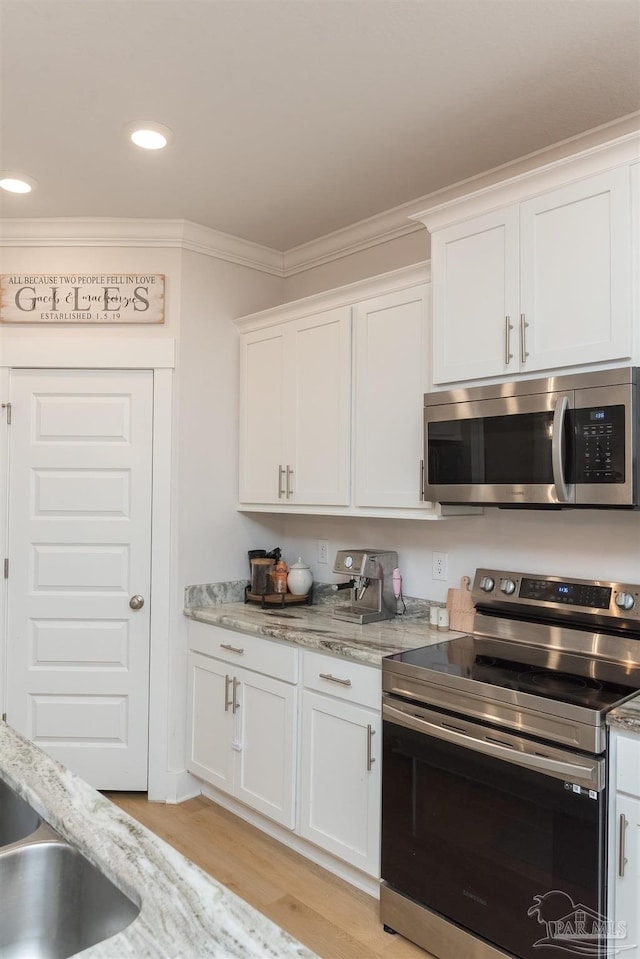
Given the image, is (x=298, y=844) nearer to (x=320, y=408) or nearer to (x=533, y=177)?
(x=320, y=408)

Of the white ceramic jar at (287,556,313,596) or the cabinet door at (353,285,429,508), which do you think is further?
the white ceramic jar at (287,556,313,596)

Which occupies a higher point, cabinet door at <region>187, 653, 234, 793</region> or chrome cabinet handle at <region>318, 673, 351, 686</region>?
chrome cabinet handle at <region>318, 673, 351, 686</region>

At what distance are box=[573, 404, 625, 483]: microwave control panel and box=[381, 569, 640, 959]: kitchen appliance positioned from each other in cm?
49

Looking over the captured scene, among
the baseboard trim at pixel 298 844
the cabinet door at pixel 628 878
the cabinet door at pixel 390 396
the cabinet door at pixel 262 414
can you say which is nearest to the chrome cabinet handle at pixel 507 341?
the cabinet door at pixel 390 396

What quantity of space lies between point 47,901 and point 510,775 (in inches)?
49.9

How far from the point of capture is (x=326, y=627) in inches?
107

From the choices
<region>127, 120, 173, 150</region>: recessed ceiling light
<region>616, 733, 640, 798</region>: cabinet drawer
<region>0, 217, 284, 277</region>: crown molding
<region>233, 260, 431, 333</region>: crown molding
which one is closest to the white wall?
<region>616, 733, 640, 798</region>: cabinet drawer

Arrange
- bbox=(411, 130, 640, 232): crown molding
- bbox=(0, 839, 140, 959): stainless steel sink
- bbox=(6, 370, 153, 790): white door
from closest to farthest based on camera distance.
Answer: bbox=(0, 839, 140, 959): stainless steel sink → bbox=(411, 130, 640, 232): crown molding → bbox=(6, 370, 153, 790): white door

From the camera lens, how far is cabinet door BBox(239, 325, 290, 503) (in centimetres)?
321

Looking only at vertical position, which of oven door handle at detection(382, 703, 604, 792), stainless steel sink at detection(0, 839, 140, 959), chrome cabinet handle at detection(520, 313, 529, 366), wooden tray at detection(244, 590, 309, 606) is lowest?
oven door handle at detection(382, 703, 604, 792)

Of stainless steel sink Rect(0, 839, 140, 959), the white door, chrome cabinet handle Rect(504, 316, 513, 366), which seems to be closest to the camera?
stainless steel sink Rect(0, 839, 140, 959)

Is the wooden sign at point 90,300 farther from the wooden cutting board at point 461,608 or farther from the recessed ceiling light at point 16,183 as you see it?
the wooden cutting board at point 461,608

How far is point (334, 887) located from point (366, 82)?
2.80 m

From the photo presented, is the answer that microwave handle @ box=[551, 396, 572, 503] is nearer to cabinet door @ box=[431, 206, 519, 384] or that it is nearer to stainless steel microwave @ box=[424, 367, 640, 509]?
stainless steel microwave @ box=[424, 367, 640, 509]
